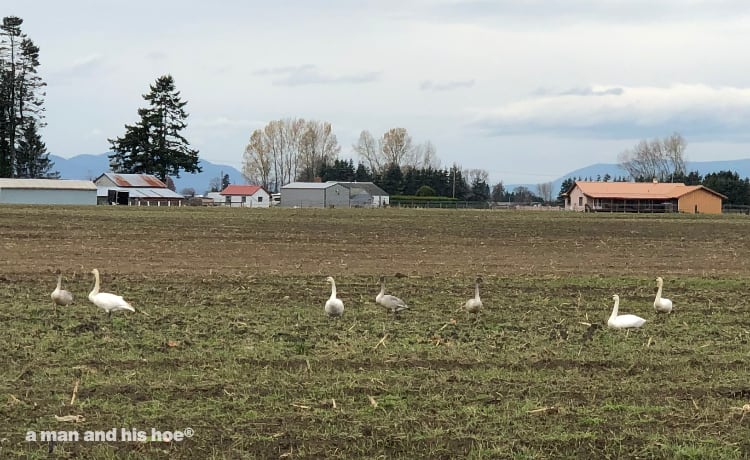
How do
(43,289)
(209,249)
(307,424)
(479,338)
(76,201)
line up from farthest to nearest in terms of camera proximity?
(76,201) < (209,249) < (43,289) < (479,338) < (307,424)

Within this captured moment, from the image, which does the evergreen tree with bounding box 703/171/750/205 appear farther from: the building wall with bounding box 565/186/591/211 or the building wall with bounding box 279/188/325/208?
the building wall with bounding box 279/188/325/208

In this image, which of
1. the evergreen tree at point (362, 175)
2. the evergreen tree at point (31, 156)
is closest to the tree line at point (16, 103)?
the evergreen tree at point (31, 156)

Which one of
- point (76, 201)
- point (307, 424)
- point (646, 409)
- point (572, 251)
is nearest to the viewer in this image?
point (307, 424)

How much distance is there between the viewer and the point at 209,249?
29.5m

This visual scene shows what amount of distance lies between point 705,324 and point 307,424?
8.83 meters

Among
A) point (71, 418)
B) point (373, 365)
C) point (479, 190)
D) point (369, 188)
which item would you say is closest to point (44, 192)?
point (369, 188)

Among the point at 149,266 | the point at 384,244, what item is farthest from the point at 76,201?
the point at 149,266

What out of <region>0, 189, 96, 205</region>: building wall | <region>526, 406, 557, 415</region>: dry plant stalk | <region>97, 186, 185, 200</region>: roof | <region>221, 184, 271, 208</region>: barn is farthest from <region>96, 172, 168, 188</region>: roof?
<region>526, 406, 557, 415</region>: dry plant stalk

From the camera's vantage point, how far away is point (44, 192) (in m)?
89.6

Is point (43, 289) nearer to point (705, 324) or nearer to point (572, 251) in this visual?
point (705, 324)

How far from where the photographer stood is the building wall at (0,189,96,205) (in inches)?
3455

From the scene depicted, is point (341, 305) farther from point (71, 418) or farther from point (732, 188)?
point (732, 188)

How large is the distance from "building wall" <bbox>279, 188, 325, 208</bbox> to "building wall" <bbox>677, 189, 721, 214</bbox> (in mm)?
49070

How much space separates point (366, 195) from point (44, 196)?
52.3m
